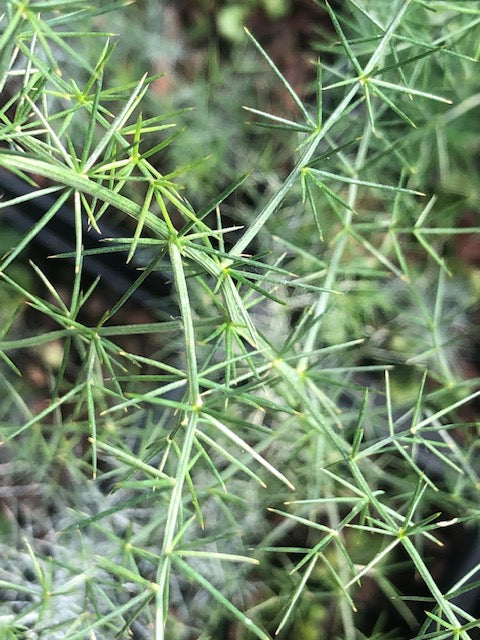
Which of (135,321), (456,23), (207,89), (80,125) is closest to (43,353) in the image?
(135,321)

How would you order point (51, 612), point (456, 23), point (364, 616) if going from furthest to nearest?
point (364, 616)
point (456, 23)
point (51, 612)

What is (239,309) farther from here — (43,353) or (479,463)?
(43,353)

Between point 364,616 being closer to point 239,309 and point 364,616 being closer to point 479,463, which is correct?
point 479,463

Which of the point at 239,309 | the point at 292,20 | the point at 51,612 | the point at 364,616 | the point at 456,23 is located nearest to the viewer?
the point at 239,309

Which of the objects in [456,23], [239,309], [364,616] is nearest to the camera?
[239,309]

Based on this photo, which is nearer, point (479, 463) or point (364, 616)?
point (479, 463)

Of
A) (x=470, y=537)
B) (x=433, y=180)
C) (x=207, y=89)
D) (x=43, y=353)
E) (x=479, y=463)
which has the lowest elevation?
(x=470, y=537)

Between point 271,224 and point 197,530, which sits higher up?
point 271,224

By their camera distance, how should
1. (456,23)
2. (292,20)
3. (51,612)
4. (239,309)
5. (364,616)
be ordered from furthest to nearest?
1. (292,20)
2. (364,616)
3. (456,23)
4. (51,612)
5. (239,309)

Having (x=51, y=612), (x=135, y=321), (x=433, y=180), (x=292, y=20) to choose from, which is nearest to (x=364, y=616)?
(x=51, y=612)
